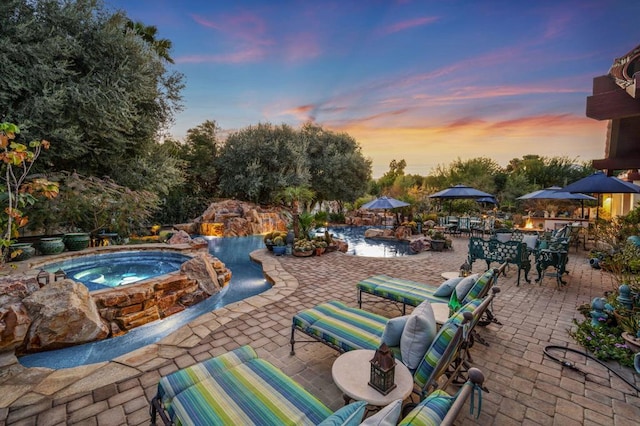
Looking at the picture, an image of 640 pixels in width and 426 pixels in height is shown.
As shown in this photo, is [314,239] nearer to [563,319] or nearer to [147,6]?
[563,319]

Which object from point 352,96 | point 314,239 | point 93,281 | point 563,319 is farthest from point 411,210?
point 93,281

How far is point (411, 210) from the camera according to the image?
16.0 meters

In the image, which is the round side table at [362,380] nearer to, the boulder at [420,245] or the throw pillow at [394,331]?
the throw pillow at [394,331]

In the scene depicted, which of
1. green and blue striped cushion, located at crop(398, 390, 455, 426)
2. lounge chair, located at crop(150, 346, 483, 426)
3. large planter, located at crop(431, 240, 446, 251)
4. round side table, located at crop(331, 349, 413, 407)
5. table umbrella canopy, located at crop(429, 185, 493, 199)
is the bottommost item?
large planter, located at crop(431, 240, 446, 251)

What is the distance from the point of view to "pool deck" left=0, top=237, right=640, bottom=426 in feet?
6.98

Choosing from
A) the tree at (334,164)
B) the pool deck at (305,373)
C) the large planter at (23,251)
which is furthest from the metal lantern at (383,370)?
the tree at (334,164)

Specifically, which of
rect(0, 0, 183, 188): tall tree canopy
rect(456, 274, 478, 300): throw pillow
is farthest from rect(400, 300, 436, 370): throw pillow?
rect(0, 0, 183, 188): tall tree canopy

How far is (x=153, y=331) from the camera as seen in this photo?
4.57 metres

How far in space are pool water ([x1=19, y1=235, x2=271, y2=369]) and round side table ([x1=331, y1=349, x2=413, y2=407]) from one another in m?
3.58

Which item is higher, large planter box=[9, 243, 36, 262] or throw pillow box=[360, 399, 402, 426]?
throw pillow box=[360, 399, 402, 426]

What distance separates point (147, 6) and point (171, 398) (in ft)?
38.7

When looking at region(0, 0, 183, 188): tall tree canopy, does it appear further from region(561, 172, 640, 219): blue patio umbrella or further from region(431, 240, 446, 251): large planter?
region(561, 172, 640, 219): blue patio umbrella

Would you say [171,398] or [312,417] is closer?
[312,417]

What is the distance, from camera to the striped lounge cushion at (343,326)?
7.94 feet
